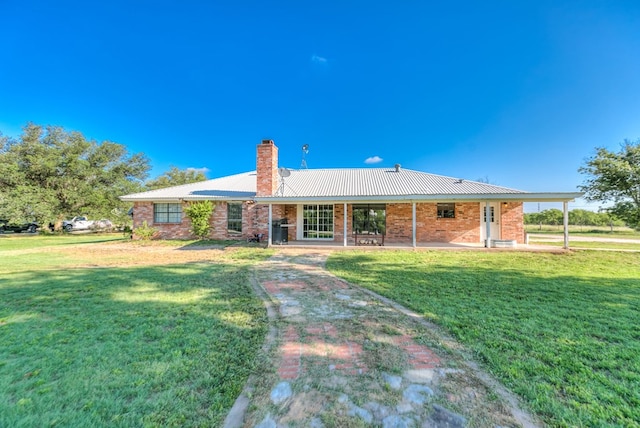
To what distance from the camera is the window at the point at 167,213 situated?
14.6m

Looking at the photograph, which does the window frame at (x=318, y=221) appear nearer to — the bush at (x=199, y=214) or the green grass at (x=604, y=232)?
the bush at (x=199, y=214)

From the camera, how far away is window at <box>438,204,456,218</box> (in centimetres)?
1303

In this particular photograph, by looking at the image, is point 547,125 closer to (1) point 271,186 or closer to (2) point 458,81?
(2) point 458,81

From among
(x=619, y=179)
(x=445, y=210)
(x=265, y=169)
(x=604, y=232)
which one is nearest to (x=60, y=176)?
(x=265, y=169)

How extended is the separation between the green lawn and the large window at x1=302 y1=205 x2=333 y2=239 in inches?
327

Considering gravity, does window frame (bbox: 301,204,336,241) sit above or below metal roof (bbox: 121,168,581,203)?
below

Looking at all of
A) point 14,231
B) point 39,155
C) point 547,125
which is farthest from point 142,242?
point 547,125

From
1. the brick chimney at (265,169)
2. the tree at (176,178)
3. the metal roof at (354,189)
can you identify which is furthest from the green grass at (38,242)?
the tree at (176,178)

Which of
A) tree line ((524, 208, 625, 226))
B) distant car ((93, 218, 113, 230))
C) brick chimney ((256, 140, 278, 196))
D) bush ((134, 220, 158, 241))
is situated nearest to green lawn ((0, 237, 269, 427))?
brick chimney ((256, 140, 278, 196))

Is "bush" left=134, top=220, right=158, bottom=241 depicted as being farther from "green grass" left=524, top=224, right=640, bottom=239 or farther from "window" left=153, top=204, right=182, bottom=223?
"green grass" left=524, top=224, right=640, bottom=239

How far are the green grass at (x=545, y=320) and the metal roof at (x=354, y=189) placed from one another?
3.37 m

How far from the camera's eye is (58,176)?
20.7 m

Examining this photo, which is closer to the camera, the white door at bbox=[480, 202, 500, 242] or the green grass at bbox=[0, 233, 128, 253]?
the green grass at bbox=[0, 233, 128, 253]


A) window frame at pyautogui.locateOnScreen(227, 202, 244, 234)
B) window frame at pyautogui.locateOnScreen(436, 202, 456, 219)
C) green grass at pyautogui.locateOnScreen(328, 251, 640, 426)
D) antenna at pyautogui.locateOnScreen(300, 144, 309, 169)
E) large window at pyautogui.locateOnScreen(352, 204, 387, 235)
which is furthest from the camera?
antenna at pyautogui.locateOnScreen(300, 144, 309, 169)
